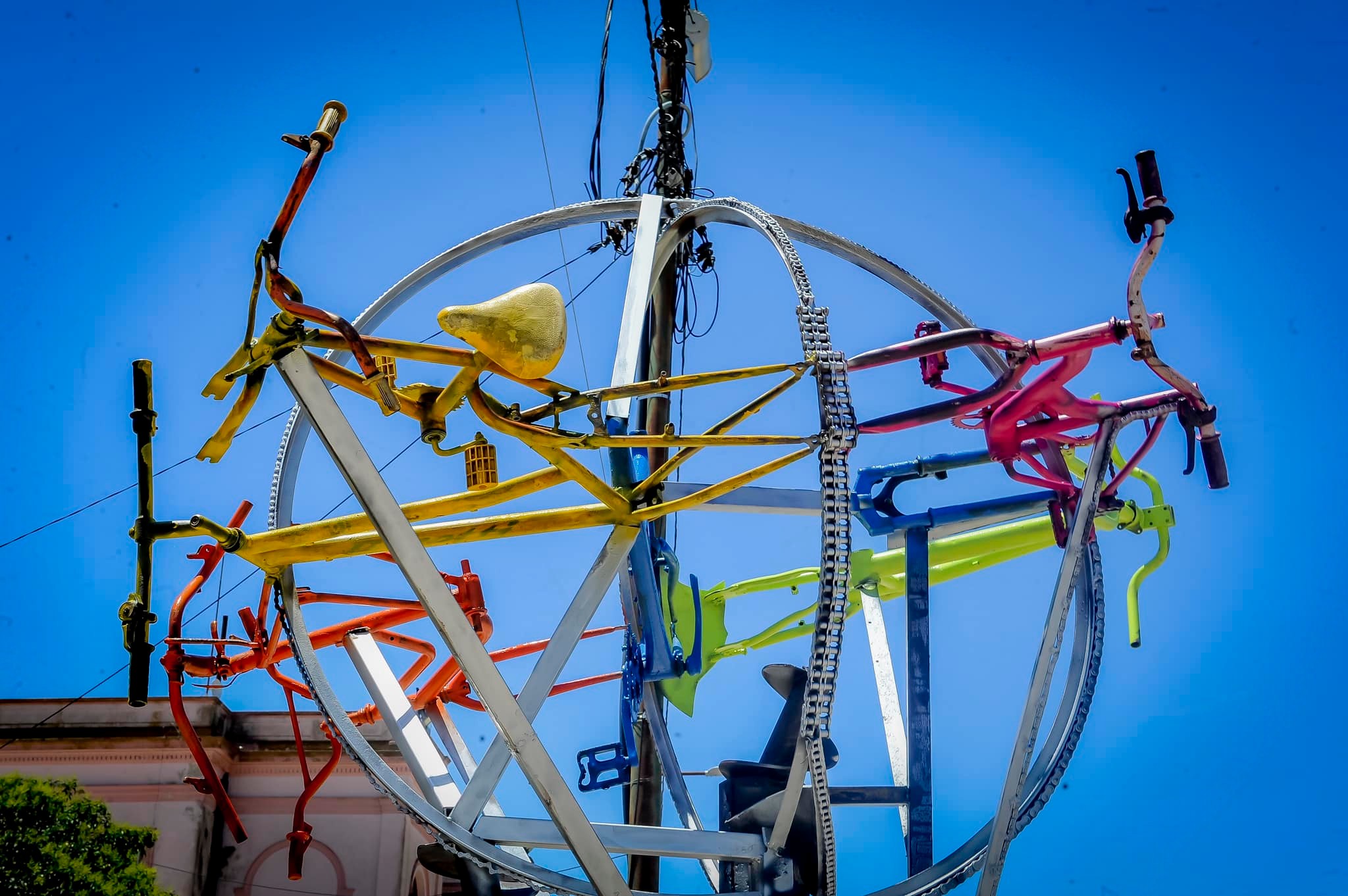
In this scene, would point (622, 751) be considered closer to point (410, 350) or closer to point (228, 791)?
point (410, 350)

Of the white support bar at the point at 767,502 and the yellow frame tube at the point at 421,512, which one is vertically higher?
the white support bar at the point at 767,502

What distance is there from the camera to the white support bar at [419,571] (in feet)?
20.4

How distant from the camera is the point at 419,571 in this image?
6234mm

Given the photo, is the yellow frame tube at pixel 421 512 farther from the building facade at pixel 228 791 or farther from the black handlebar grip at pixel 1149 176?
the building facade at pixel 228 791

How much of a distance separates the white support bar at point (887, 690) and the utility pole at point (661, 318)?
5.37ft

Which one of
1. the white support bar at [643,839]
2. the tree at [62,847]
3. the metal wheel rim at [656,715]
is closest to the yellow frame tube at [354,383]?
the metal wheel rim at [656,715]

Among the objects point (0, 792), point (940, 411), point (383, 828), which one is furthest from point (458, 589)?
point (383, 828)

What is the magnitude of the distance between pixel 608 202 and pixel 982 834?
4.64 m

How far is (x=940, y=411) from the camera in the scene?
27.3ft

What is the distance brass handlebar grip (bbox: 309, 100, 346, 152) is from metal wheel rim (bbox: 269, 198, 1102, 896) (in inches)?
102

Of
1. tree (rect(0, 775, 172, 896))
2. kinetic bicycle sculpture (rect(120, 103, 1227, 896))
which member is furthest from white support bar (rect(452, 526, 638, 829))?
tree (rect(0, 775, 172, 896))

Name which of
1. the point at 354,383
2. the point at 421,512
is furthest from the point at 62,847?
the point at 354,383

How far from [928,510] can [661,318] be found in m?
3.02

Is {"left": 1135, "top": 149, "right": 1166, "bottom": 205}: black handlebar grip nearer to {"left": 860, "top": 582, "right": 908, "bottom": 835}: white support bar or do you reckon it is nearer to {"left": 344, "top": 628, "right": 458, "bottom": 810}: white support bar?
{"left": 860, "top": 582, "right": 908, "bottom": 835}: white support bar
